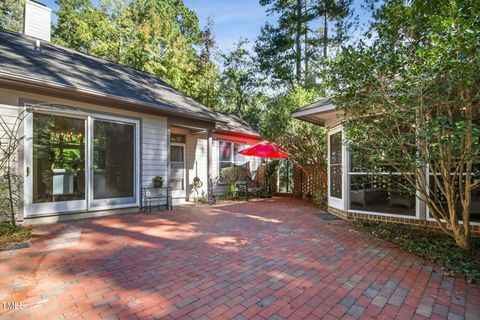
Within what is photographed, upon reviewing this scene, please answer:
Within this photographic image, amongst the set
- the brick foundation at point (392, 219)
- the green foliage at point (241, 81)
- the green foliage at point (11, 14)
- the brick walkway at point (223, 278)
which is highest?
the green foliage at point (11, 14)

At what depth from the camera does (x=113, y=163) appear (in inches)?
262

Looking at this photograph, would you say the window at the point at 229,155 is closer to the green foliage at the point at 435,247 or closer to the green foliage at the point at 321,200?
the green foliage at the point at 321,200

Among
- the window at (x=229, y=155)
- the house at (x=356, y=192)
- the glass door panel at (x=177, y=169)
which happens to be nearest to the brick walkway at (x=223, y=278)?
the house at (x=356, y=192)

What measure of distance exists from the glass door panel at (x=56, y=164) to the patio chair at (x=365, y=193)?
6624 mm

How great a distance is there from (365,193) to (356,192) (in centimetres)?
30

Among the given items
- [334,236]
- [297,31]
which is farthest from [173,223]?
[297,31]

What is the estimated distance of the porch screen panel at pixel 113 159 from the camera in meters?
6.31

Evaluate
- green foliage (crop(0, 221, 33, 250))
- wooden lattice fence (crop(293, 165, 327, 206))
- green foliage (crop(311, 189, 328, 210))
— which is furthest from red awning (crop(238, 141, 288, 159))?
green foliage (crop(0, 221, 33, 250))

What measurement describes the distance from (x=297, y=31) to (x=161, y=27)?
9.81 meters

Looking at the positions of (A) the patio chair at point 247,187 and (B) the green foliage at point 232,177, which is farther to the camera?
(A) the patio chair at point 247,187

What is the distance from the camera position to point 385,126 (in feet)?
13.7

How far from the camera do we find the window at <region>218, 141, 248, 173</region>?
36.2 feet

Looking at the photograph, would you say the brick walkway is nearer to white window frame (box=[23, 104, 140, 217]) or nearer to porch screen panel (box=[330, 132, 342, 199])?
white window frame (box=[23, 104, 140, 217])

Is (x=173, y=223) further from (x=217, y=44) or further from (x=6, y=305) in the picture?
(x=217, y=44)
